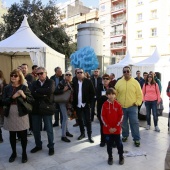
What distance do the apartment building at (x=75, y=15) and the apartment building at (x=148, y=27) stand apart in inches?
535

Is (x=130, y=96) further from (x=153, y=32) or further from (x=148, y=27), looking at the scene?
(x=148, y=27)

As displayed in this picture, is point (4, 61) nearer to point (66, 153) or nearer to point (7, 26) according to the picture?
point (66, 153)

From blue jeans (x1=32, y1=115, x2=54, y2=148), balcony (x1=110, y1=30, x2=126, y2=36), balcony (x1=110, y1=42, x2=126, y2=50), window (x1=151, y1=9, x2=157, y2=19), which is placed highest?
window (x1=151, y1=9, x2=157, y2=19)

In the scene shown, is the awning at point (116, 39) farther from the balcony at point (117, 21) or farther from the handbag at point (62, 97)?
the handbag at point (62, 97)

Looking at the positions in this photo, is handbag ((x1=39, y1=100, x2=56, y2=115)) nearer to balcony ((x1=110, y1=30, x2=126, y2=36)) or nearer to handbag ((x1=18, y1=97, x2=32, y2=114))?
handbag ((x1=18, y1=97, x2=32, y2=114))

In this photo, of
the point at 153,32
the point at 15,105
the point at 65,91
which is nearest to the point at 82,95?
the point at 65,91

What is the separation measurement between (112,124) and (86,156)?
919mm

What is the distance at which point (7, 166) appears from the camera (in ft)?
12.8

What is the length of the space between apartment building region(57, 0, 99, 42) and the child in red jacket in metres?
47.9

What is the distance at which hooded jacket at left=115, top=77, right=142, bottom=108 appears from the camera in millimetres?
4863

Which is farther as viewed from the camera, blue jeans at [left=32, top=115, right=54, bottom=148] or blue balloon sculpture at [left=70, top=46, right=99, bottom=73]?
blue balloon sculpture at [left=70, top=46, right=99, bottom=73]

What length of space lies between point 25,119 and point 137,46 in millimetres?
35298

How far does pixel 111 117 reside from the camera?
4.00 meters

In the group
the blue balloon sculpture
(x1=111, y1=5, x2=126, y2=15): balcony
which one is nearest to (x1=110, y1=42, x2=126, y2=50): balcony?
(x1=111, y1=5, x2=126, y2=15): balcony
